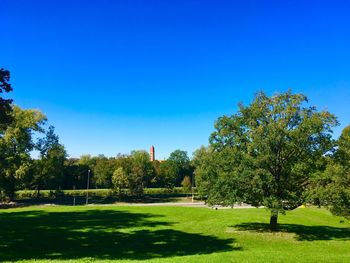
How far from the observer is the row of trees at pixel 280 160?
26.2 metres

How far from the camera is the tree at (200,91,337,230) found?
2667cm

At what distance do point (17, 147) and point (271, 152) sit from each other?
50.7 metres

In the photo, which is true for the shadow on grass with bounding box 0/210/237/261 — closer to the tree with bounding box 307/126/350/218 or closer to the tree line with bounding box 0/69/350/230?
the tree line with bounding box 0/69/350/230

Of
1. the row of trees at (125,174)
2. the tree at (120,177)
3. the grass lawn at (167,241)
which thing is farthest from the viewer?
the row of trees at (125,174)

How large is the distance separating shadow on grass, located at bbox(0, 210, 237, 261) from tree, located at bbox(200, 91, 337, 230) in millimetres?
4208

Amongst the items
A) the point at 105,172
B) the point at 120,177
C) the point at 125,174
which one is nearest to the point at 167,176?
the point at 105,172

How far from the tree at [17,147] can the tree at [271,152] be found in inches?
1724

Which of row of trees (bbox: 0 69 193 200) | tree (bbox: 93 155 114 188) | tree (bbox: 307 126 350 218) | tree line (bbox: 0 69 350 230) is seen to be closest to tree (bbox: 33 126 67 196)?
row of trees (bbox: 0 69 193 200)

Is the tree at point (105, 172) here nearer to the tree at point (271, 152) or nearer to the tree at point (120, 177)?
the tree at point (120, 177)

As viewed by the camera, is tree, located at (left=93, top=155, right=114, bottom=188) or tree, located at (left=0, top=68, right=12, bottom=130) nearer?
tree, located at (left=0, top=68, right=12, bottom=130)

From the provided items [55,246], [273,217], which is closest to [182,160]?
[273,217]

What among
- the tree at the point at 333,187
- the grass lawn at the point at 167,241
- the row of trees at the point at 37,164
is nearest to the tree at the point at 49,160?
the row of trees at the point at 37,164

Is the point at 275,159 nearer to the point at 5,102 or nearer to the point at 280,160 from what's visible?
the point at 280,160

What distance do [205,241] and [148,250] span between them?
5.50m
